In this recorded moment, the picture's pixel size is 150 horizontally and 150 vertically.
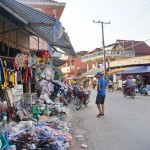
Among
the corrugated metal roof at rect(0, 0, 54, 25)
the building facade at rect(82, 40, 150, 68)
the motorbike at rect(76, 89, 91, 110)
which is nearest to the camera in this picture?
the corrugated metal roof at rect(0, 0, 54, 25)

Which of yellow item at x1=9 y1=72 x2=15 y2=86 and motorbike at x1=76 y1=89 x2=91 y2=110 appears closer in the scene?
yellow item at x1=9 y1=72 x2=15 y2=86

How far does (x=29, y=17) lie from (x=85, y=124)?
14.3ft

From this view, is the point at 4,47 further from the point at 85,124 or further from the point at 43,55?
the point at 85,124

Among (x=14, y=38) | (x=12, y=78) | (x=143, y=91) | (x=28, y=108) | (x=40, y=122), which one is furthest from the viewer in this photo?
(x=143, y=91)

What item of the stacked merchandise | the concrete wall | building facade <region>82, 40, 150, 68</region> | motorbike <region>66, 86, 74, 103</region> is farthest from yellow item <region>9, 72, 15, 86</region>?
building facade <region>82, 40, 150, 68</region>

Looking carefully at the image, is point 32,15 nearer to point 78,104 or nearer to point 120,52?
point 78,104

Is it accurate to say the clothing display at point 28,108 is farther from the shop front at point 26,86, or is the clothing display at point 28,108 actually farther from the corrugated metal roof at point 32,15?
the corrugated metal roof at point 32,15

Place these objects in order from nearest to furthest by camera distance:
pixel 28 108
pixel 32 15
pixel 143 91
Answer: pixel 32 15
pixel 28 108
pixel 143 91

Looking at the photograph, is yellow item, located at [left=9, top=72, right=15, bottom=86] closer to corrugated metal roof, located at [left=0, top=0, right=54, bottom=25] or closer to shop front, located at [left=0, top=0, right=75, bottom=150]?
shop front, located at [left=0, top=0, right=75, bottom=150]

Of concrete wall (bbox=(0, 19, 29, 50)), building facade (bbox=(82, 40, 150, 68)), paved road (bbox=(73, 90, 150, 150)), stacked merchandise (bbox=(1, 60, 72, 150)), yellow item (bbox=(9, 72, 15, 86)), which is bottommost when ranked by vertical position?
paved road (bbox=(73, 90, 150, 150))

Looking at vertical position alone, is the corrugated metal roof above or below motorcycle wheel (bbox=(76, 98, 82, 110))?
above

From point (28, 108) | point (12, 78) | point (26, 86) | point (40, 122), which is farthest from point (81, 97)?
point (40, 122)

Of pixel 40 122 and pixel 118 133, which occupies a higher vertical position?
pixel 40 122

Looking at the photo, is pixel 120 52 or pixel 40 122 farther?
pixel 120 52
